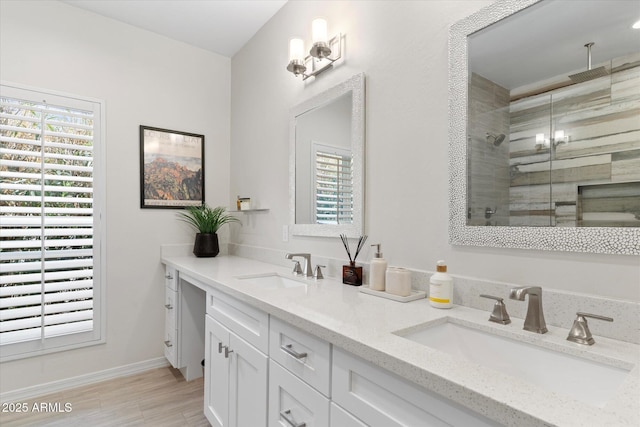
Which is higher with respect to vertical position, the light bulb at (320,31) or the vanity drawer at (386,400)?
the light bulb at (320,31)

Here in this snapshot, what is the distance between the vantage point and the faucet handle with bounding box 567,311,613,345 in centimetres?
83

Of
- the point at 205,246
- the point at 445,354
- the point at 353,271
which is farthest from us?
the point at 205,246

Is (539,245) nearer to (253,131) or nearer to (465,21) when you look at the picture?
(465,21)

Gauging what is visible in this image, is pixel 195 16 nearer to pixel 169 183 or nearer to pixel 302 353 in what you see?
pixel 169 183

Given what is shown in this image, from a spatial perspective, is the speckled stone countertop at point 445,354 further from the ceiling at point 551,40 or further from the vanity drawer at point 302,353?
Answer: the ceiling at point 551,40

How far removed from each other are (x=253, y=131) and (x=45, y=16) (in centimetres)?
153

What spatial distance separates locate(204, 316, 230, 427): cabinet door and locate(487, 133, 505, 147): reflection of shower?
4.48 ft

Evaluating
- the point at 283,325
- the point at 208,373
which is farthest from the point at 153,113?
the point at 283,325

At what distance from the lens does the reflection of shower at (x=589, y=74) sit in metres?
0.91

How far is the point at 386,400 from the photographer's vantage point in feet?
2.53

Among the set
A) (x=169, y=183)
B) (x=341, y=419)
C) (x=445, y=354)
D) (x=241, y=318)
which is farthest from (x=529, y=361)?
(x=169, y=183)

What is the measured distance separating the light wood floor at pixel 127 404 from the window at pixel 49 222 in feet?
1.11

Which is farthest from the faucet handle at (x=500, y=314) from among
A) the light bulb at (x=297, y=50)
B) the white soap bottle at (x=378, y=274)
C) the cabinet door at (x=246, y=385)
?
the light bulb at (x=297, y=50)

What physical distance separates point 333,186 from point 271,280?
0.66m
